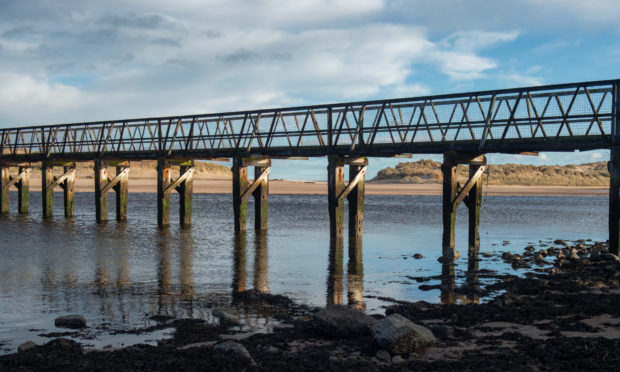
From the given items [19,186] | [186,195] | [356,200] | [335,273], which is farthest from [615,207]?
[19,186]

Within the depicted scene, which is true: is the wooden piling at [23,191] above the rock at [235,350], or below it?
above

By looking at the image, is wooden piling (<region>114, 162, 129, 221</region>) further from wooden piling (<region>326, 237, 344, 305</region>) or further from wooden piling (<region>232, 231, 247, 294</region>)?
wooden piling (<region>326, 237, 344, 305</region>)

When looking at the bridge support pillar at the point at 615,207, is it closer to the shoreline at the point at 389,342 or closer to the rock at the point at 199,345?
the shoreline at the point at 389,342

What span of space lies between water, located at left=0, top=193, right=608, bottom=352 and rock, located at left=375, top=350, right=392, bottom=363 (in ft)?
10.3

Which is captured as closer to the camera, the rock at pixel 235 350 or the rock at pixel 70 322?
the rock at pixel 235 350

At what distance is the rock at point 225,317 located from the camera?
36.0ft

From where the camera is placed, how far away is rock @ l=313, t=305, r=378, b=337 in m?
9.53

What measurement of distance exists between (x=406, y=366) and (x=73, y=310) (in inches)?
274

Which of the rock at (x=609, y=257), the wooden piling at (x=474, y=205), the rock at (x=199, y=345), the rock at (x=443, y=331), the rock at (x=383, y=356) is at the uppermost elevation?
the wooden piling at (x=474, y=205)

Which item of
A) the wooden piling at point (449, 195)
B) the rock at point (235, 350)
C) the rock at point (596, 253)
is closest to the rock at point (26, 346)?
the rock at point (235, 350)

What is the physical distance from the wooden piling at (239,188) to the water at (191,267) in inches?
36.7

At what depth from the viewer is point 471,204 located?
77.3ft

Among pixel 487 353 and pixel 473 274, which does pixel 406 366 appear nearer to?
pixel 487 353

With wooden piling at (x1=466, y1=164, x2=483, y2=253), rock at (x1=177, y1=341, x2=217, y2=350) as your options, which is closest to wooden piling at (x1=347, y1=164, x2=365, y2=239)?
wooden piling at (x1=466, y1=164, x2=483, y2=253)
